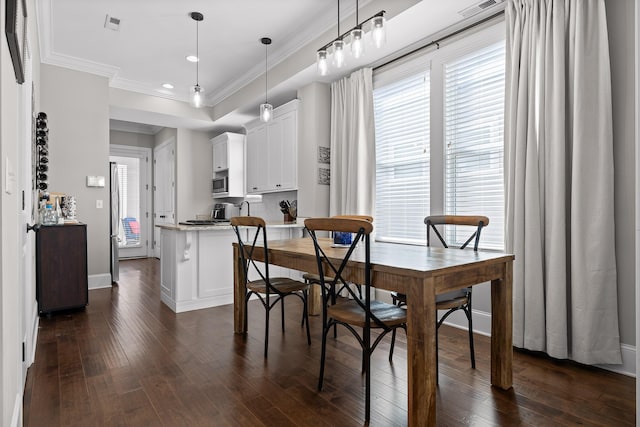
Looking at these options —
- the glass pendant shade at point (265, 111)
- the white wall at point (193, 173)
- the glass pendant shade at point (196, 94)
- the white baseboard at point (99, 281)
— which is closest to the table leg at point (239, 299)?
the glass pendant shade at point (265, 111)

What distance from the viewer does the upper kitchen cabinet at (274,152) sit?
464 centimetres

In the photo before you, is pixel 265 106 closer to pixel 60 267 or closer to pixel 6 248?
pixel 6 248

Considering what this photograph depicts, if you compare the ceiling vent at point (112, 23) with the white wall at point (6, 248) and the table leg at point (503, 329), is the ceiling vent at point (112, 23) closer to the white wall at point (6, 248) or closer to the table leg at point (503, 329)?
the white wall at point (6, 248)

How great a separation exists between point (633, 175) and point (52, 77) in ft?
18.7

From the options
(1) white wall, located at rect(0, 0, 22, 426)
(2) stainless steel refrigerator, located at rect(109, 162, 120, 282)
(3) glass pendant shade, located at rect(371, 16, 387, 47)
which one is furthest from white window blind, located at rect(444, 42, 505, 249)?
(2) stainless steel refrigerator, located at rect(109, 162, 120, 282)

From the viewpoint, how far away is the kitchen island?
365cm

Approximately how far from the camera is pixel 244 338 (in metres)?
2.89

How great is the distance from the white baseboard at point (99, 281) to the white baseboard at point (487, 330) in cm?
416

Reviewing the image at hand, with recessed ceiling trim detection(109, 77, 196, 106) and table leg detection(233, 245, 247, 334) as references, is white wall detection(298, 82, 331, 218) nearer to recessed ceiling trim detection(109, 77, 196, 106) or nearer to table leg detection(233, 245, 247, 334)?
table leg detection(233, 245, 247, 334)

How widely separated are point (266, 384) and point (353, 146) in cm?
263

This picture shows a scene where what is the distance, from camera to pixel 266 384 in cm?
211

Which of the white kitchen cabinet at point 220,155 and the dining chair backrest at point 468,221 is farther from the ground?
the white kitchen cabinet at point 220,155

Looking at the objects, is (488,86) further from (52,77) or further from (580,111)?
(52,77)

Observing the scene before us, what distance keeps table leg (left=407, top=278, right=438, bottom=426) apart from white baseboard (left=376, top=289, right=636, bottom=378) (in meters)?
1.47
